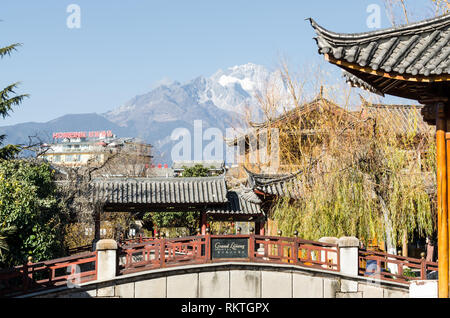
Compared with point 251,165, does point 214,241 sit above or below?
below

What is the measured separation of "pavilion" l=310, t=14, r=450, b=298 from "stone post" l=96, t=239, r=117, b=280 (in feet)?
25.9

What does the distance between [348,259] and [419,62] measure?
7961 mm

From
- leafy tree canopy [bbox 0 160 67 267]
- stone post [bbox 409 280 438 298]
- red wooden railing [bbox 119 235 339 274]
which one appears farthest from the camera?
red wooden railing [bbox 119 235 339 274]

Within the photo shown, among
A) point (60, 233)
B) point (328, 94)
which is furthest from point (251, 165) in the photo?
point (60, 233)

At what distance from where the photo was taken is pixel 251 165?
97.0ft

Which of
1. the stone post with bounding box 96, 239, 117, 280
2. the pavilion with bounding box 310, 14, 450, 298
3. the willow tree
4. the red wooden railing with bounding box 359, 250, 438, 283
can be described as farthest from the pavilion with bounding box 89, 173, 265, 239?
the pavilion with bounding box 310, 14, 450, 298

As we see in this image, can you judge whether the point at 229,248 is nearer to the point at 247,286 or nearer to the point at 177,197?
the point at 247,286

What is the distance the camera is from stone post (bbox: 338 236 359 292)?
1353 cm


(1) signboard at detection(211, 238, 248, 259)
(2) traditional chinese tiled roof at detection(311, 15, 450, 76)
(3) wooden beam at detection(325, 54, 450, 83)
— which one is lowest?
(1) signboard at detection(211, 238, 248, 259)

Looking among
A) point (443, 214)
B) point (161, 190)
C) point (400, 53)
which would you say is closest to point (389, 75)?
point (400, 53)

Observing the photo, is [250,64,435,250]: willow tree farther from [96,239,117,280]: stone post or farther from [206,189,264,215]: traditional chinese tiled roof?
[96,239,117,280]: stone post

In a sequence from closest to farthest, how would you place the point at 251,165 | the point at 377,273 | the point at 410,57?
the point at 410,57 → the point at 377,273 → the point at 251,165

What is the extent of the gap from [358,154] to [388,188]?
114 cm
